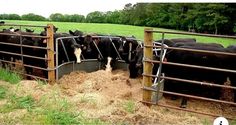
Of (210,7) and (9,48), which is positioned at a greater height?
(210,7)

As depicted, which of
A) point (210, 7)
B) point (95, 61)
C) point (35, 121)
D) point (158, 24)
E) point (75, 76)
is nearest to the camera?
point (35, 121)

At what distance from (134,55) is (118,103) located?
12.5 ft

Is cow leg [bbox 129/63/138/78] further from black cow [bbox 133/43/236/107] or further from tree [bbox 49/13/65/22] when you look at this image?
tree [bbox 49/13/65/22]

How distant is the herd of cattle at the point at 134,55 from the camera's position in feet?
21.5

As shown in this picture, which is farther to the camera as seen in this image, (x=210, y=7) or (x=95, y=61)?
(x=210, y=7)

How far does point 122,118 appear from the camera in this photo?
4980 mm

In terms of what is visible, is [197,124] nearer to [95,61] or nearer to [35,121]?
[35,121]

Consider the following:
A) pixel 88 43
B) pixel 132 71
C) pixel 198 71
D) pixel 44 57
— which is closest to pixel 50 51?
pixel 44 57

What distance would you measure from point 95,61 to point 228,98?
4341mm

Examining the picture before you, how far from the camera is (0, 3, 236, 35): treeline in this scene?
3013 centimetres

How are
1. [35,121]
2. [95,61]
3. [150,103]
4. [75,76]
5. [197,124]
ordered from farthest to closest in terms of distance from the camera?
[95,61] < [75,76] < [150,103] < [197,124] < [35,121]

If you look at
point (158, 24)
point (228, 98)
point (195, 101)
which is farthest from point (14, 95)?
point (158, 24)

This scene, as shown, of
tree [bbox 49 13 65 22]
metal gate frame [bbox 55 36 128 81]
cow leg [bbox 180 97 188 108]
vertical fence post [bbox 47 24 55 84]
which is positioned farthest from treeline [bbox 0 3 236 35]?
cow leg [bbox 180 97 188 108]

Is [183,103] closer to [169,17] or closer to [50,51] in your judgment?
[50,51]
